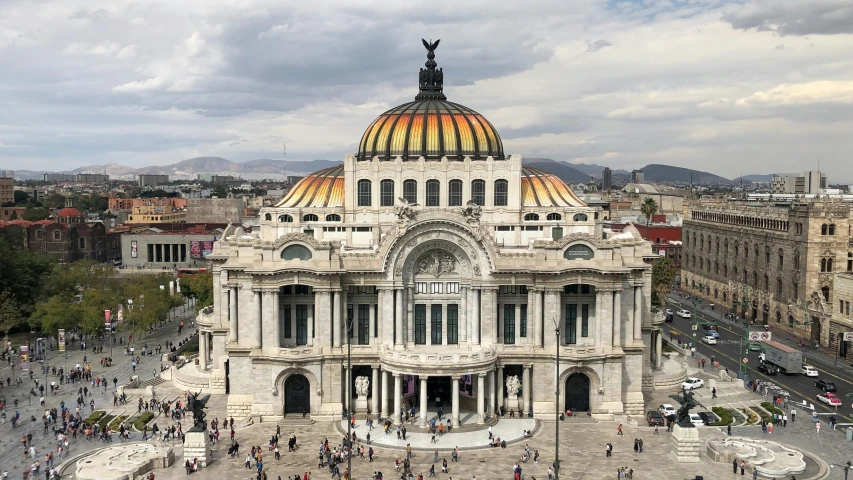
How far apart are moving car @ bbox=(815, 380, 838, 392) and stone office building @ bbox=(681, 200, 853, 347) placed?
19307 mm

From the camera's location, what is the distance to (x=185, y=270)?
146625mm

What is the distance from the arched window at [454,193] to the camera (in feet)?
259

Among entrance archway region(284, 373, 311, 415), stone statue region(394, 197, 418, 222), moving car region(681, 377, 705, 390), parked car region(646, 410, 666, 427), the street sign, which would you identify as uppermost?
stone statue region(394, 197, 418, 222)

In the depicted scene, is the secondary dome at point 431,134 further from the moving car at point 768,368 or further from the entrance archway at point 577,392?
the moving car at point 768,368

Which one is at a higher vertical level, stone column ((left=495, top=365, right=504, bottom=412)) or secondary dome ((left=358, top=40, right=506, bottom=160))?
secondary dome ((left=358, top=40, right=506, bottom=160))

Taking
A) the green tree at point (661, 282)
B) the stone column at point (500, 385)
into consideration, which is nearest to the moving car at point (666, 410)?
the stone column at point (500, 385)

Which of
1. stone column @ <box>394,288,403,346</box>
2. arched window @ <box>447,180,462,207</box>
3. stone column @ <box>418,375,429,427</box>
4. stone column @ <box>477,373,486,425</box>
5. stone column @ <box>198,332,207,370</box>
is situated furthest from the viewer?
stone column @ <box>198,332,207,370</box>

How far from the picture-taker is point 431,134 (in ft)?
266

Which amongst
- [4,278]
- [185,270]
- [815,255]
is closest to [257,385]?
[4,278]

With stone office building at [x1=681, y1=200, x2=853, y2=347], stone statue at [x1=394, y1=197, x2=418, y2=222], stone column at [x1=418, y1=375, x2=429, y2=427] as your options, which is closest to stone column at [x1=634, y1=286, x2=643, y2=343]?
stone column at [x1=418, y1=375, x2=429, y2=427]

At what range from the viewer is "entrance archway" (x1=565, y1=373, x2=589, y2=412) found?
227 feet

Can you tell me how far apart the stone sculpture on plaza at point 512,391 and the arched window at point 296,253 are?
2045cm

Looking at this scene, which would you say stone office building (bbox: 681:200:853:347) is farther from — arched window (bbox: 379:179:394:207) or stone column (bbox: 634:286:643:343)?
arched window (bbox: 379:179:394:207)

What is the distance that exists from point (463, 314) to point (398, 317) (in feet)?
19.1
